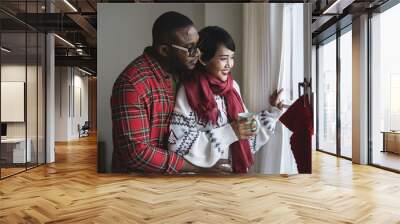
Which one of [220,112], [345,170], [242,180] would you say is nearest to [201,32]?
[220,112]

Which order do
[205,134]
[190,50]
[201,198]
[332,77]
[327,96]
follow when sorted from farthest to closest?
[327,96], [332,77], [190,50], [205,134], [201,198]

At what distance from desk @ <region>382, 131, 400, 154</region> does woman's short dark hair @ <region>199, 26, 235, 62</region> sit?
3451mm

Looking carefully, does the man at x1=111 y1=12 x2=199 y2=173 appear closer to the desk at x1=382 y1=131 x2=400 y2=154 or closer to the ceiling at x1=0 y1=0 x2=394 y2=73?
the ceiling at x1=0 y1=0 x2=394 y2=73

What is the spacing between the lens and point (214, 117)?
6.26m

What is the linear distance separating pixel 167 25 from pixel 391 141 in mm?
4641

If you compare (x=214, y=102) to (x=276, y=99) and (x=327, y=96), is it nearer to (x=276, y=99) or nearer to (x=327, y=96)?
(x=276, y=99)

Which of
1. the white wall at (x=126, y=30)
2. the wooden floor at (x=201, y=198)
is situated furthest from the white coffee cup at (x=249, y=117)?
the wooden floor at (x=201, y=198)

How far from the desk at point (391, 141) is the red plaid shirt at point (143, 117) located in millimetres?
3970

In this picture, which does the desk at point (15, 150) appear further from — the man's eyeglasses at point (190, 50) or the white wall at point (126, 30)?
the man's eyeglasses at point (190, 50)

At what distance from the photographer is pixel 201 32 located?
639cm

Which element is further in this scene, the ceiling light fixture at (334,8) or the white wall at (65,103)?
the white wall at (65,103)

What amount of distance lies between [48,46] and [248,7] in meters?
4.37

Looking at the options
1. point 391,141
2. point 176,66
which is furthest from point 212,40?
point 391,141

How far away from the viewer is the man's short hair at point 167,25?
6.37 meters
